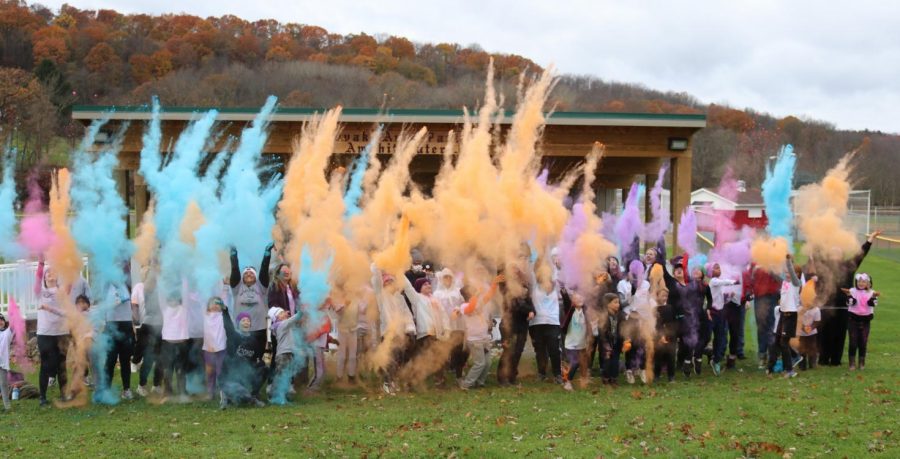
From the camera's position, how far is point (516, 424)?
9531 mm

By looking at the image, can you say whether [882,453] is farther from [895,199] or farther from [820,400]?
[895,199]

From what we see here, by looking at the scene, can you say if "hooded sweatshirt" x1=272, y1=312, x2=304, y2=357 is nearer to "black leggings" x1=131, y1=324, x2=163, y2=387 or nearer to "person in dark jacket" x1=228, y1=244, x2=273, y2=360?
"person in dark jacket" x1=228, y1=244, x2=273, y2=360

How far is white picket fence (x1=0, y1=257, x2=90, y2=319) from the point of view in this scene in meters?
15.0

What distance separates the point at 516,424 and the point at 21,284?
32.3 feet

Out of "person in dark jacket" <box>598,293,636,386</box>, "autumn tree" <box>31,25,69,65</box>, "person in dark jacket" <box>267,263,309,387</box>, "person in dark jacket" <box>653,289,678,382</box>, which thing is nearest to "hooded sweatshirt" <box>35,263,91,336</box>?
"person in dark jacket" <box>267,263,309,387</box>

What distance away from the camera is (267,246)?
12133mm

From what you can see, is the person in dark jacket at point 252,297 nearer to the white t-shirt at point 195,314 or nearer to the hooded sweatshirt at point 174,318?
the white t-shirt at point 195,314

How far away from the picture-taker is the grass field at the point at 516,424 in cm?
859

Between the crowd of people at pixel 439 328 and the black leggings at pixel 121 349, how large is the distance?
2cm

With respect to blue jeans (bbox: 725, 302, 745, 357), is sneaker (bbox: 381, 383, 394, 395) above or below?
below

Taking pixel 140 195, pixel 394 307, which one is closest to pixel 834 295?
pixel 394 307

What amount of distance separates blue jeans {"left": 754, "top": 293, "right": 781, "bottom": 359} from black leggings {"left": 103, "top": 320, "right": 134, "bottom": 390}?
8.89 m

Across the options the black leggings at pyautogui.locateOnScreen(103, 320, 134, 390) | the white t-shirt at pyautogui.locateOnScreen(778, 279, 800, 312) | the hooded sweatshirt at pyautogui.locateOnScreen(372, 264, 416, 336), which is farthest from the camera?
the white t-shirt at pyautogui.locateOnScreen(778, 279, 800, 312)

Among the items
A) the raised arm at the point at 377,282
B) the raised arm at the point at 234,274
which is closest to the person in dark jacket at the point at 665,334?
the raised arm at the point at 377,282
